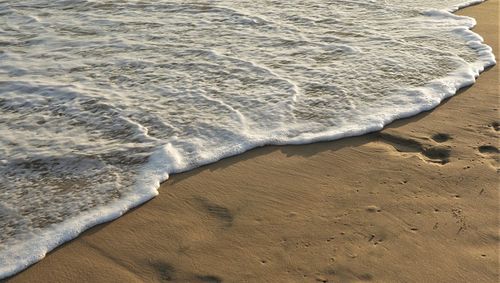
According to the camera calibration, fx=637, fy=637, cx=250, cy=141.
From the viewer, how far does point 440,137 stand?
4.03 meters

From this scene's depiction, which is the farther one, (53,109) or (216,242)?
(53,109)

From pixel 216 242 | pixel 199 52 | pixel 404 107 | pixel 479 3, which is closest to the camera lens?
pixel 216 242

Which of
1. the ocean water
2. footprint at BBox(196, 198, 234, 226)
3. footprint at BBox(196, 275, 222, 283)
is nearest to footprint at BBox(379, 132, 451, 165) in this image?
the ocean water

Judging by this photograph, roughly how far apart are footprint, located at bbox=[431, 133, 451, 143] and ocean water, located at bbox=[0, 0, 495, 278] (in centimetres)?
33

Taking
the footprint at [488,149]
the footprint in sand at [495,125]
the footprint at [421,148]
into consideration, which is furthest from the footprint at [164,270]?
the footprint in sand at [495,125]

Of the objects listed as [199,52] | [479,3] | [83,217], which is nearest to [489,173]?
[83,217]

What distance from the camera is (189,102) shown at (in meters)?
4.59

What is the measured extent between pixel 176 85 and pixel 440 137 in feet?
6.57

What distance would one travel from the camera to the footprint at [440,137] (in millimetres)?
3992

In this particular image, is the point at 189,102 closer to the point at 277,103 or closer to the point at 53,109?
the point at 277,103

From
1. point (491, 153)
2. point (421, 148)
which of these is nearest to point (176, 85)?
point (421, 148)

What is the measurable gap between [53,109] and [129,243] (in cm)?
178

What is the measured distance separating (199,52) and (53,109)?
1515 millimetres

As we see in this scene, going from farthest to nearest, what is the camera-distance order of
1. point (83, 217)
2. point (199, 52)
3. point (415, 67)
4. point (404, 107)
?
point (199, 52), point (415, 67), point (404, 107), point (83, 217)
